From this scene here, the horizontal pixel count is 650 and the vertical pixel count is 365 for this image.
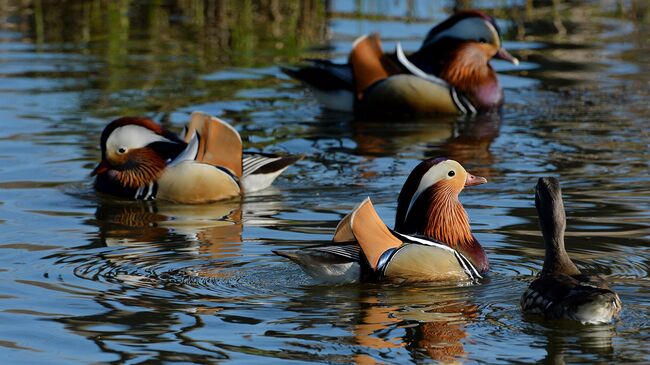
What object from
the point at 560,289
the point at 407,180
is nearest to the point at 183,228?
the point at 407,180

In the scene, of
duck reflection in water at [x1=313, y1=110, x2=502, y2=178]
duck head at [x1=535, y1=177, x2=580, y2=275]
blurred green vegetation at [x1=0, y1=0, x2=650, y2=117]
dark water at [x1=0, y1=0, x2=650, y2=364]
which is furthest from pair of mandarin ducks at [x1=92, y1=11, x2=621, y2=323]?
blurred green vegetation at [x1=0, y1=0, x2=650, y2=117]

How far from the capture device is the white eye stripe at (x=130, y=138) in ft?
36.9

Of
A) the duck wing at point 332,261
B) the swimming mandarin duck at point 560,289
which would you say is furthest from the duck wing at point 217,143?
the swimming mandarin duck at point 560,289

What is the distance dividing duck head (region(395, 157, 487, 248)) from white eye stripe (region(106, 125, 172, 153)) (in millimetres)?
3109

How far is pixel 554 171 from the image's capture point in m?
11.6

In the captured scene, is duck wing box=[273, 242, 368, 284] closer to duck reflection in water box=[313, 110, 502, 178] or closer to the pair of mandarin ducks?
the pair of mandarin ducks

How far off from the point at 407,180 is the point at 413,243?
624 millimetres

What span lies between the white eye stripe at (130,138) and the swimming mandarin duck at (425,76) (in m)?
3.49

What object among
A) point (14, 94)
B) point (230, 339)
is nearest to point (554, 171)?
point (230, 339)

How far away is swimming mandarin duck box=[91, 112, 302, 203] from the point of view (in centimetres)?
1098

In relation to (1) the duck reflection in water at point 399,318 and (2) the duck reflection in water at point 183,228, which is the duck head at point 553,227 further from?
(2) the duck reflection in water at point 183,228

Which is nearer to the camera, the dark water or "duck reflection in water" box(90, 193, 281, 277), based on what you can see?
the dark water

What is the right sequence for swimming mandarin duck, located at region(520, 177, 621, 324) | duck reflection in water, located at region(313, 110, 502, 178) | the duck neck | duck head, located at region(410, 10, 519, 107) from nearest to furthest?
swimming mandarin duck, located at region(520, 177, 621, 324)
the duck neck
duck reflection in water, located at region(313, 110, 502, 178)
duck head, located at region(410, 10, 519, 107)

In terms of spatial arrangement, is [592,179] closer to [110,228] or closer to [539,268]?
[539,268]
